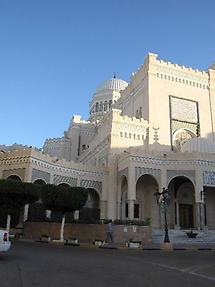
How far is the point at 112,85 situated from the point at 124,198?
31.4 meters

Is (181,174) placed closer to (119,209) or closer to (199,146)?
(199,146)

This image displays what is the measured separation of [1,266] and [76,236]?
13753mm

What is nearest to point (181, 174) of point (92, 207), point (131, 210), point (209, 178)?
point (209, 178)

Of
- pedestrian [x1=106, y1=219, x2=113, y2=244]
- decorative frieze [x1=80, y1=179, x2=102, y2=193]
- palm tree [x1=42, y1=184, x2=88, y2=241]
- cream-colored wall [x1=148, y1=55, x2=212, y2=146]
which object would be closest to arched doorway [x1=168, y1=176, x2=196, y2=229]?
cream-colored wall [x1=148, y1=55, x2=212, y2=146]

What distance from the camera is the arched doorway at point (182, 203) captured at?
33.4m

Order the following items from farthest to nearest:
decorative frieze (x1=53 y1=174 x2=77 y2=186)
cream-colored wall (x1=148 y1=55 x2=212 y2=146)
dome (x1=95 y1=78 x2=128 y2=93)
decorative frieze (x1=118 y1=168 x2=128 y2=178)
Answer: dome (x1=95 y1=78 x2=128 y2=93), cream-colored wall (x1=148 y1=55 x2=212 y2=146), decorative frieze (x1=53 y1=174 x2=77 y2=186), decorative frieze (x1=118 y1=168 x2=128 y2=178)

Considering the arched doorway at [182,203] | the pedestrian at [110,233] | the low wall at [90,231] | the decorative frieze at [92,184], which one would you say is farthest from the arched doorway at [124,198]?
the pedestrian at [110,233]

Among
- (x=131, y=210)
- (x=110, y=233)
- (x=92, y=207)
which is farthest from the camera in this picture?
(x=92, y=207)

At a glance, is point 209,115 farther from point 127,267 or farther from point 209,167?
point 127,267

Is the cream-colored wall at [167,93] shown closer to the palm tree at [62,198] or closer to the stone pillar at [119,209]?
the stone pillar at [119,209]

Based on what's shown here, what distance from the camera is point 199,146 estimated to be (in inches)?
1368

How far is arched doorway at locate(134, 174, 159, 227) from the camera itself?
32.7 m

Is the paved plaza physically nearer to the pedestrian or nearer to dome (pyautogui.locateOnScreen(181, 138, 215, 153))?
the pedestrian

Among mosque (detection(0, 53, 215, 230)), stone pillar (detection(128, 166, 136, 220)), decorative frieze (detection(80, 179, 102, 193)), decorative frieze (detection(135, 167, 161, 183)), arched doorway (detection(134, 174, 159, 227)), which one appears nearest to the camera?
stone pillar (detection(128, 166, 136, 220))
